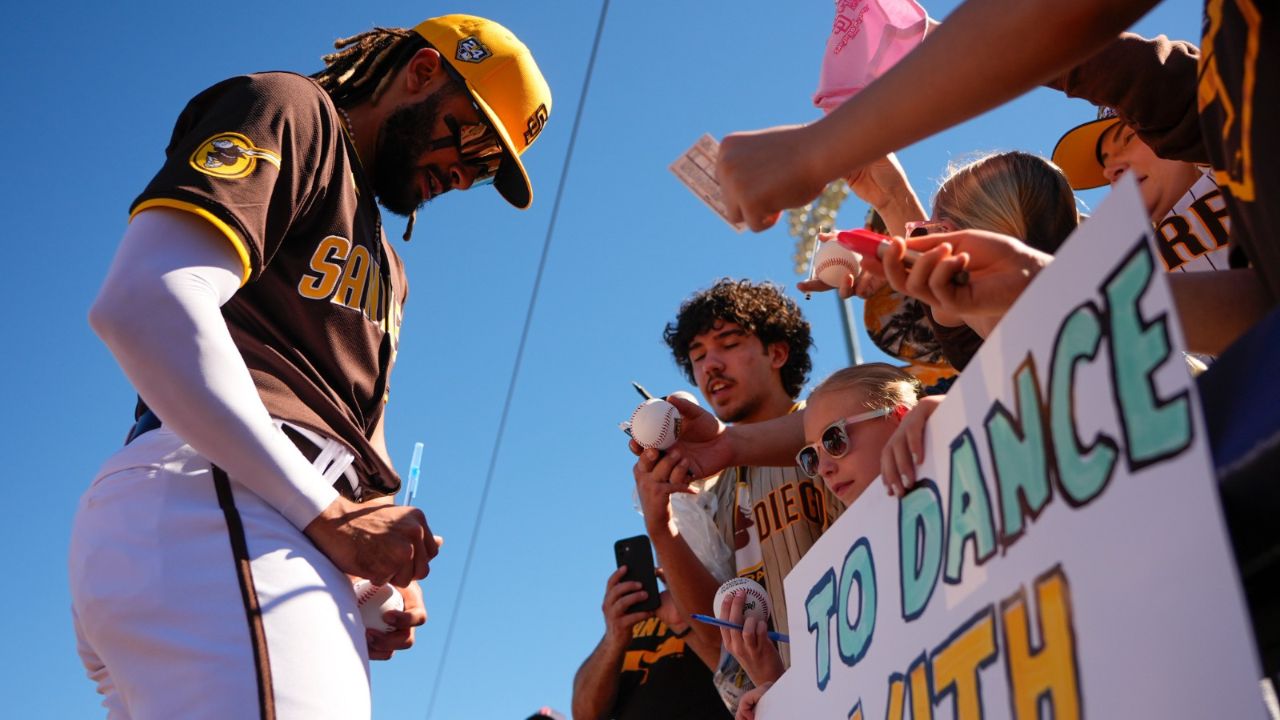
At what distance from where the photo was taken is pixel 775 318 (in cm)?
418

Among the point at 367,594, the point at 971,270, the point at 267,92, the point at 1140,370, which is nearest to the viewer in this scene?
the point at 1140,370

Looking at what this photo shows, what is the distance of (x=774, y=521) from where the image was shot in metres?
3.02

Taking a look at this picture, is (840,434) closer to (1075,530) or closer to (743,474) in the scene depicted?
(743,474)

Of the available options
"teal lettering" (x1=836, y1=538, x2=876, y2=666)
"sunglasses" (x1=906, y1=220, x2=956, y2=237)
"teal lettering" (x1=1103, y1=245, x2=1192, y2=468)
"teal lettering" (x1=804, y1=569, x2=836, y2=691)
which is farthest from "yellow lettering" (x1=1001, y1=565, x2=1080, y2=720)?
"sunglasses" (x1=906, y1=220, x2=956, y2=237)

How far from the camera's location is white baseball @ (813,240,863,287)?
6.32ft

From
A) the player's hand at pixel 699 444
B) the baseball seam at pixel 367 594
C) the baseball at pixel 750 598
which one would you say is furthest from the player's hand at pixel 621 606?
the baseball seam at pixel 367 594

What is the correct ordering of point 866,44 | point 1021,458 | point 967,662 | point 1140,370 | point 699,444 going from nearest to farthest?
1. point 1140,370
2. point 1021,458
3. point 967,662
4. point 866,44
5. point 699,444

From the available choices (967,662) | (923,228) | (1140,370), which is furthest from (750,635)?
(1140,370)

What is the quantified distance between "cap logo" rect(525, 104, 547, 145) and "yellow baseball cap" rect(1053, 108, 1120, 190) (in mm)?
1607

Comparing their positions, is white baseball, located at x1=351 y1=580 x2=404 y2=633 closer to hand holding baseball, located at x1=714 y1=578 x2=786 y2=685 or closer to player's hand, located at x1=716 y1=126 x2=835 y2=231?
hand holding baseball, located at x1=714 y1=578 x2=786 y2=685

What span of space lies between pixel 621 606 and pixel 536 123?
1.47 m

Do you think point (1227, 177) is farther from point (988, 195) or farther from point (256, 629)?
point (256, 629)

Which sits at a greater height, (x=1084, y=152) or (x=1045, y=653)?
(x=1084, y=152)

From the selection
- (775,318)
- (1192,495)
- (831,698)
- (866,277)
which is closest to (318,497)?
(831,698)
